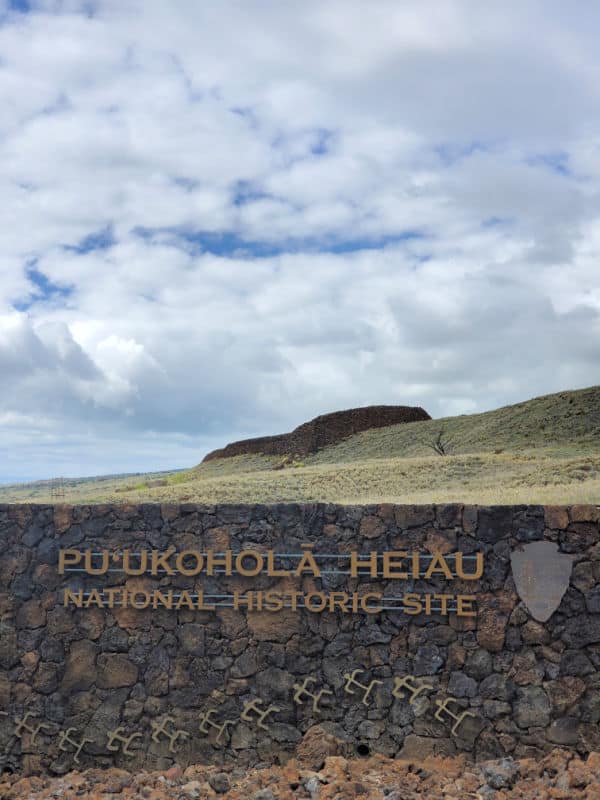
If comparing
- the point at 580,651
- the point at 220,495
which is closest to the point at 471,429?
the point at 220,495

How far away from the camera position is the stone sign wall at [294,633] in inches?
347

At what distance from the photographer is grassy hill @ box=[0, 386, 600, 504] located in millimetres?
21425

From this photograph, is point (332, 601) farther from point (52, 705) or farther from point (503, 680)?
point (52, 705)

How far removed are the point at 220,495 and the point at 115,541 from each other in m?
12.7

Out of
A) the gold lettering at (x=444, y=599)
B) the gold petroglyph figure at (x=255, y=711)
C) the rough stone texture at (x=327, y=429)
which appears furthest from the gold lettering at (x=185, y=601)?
the rough stone texture at (x=327, y=429)

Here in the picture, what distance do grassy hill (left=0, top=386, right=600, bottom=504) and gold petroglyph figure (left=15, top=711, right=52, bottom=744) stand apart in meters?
6.97

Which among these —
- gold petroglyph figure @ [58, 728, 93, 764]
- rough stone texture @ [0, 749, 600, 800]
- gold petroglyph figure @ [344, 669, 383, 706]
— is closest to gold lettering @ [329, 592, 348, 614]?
gold petroglyph figure @ [344, 669, 383, 706]

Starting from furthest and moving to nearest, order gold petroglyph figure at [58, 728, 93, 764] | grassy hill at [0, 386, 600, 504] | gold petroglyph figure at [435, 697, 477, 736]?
grassy hill at [0, 386, 600, 504] → gold petroglyph figure at [58, 728, 93, 764] → gold petroglyph figure at [435, 697, 477, 736]

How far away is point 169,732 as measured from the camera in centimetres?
920

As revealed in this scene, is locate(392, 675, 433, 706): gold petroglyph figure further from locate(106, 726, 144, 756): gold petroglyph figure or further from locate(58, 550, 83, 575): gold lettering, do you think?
locate(58, 550, 83, 575): gold lettering

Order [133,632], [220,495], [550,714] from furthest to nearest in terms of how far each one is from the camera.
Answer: [220,495], [133,632], [550,714]

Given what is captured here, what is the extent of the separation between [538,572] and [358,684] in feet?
7.15

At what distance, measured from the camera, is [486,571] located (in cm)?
891

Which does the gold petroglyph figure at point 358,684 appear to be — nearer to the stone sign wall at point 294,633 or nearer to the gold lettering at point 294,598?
the stone sign wall at point 294,633
